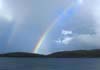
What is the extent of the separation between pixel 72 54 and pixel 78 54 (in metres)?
2.80

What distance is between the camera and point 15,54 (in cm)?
9750

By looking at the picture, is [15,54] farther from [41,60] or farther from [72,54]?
[41,60]

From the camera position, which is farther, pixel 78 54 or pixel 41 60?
pixel 41 60

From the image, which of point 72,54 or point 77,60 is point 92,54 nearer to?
point 72,54

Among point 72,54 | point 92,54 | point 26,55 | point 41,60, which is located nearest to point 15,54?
point 26,55

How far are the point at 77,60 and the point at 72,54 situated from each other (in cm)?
3142

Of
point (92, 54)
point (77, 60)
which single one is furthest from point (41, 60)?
point (92, 54)

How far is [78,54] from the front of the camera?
9481 centimetres

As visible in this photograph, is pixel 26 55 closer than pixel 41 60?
Yes

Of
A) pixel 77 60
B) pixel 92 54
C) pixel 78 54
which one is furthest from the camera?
pixel 77 60

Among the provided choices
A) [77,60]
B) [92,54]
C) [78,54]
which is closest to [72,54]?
[78,54]

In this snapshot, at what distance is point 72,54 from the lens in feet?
319

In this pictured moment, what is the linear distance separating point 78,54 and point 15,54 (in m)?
18.7

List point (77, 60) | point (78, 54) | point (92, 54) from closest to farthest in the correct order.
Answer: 1. point (92, 54)
2. point (78, 54)
3. point (77, 60)
